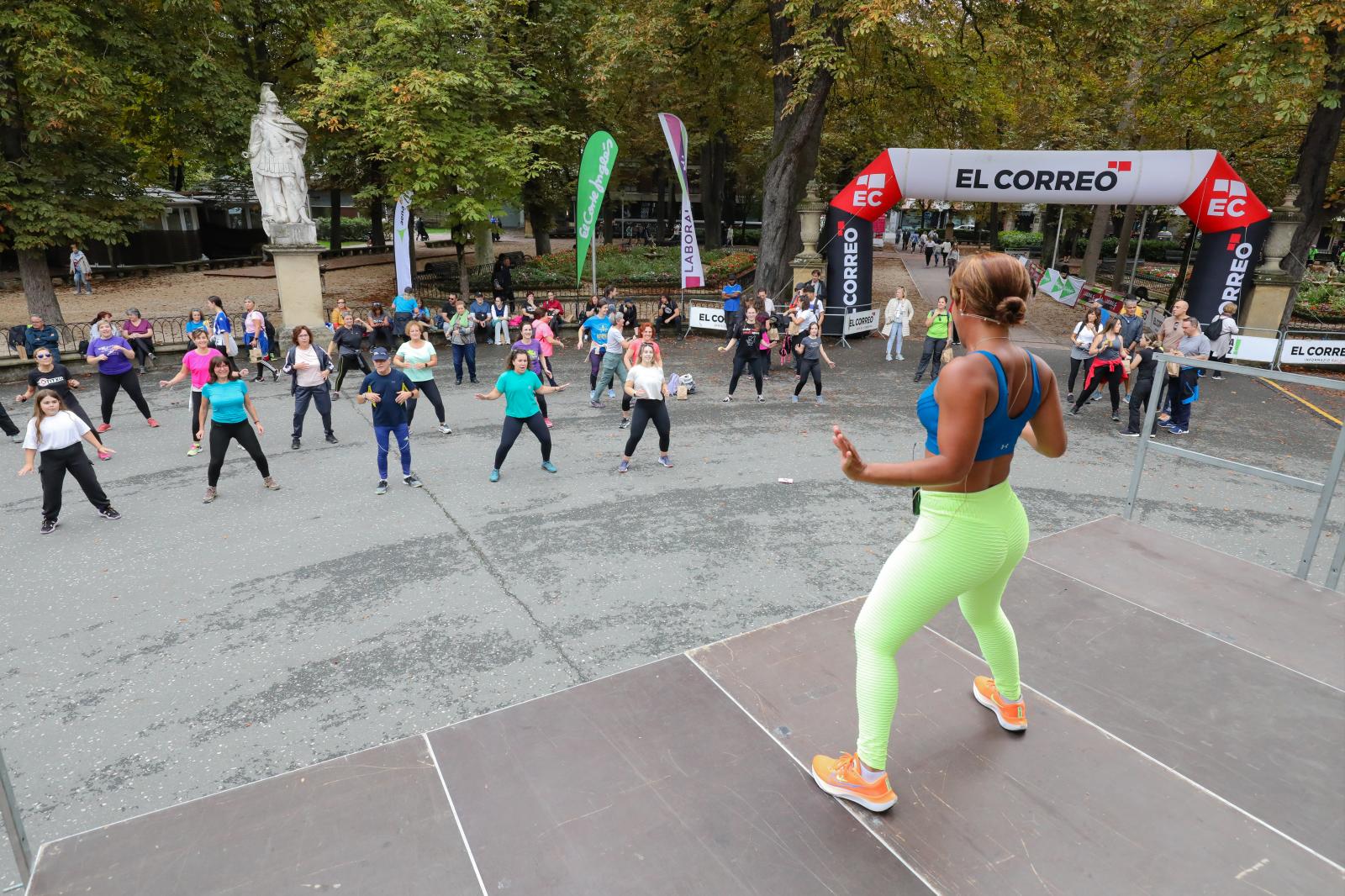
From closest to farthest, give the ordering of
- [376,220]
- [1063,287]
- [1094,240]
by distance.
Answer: [1063,287] → [1094,240] → [376,220]

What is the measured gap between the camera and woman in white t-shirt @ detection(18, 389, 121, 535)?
23.5ft

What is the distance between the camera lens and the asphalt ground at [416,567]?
4473 millimetres

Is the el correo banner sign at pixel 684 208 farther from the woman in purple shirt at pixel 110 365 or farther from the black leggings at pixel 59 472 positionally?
the black leggings at pixel 59 472

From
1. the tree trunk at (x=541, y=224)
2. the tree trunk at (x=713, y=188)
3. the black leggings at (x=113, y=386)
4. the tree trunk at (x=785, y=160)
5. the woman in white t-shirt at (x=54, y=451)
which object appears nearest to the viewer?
the woman in white t-shirt at (x=54, y=451)

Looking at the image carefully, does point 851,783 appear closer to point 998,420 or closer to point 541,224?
point 998,420

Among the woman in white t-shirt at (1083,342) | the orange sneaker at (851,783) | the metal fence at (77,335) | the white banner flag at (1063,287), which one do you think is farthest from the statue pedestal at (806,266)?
the orange sneaker at (851,783)

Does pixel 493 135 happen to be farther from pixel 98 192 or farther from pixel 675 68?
pixel 98 192

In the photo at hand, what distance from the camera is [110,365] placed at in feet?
34.9

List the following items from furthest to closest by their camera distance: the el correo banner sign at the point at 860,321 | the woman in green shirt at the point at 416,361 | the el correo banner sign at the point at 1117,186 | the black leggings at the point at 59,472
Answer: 1. the el correo banner sign at the point at 860,321
2. the el correo banner sign at the point at 1117,186
3. the woman in green shirt at the point at 416,361
4. the black leggings at the point at 59,472

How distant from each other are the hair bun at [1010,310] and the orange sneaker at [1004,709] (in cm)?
182

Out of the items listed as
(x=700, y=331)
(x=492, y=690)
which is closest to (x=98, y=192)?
(x=700, y=331)

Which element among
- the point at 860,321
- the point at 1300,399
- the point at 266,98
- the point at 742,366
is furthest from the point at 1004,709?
the point at 266,98

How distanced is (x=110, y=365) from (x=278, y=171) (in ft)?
23.0

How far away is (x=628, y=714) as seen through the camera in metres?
3.72
